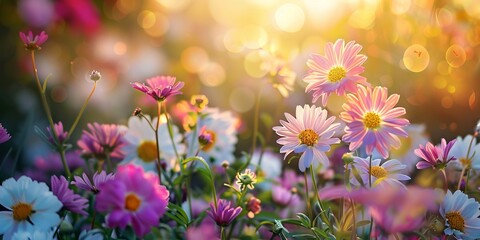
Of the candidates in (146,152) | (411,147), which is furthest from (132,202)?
(411,147)

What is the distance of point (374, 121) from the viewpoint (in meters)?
0.73

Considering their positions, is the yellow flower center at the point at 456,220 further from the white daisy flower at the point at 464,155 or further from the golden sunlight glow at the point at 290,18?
the golden sunlight glow at the point at 290,18

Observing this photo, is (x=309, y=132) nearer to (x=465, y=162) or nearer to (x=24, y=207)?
(x=465, y=162)

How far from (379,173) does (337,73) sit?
13 cm

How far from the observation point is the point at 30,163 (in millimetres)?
2008

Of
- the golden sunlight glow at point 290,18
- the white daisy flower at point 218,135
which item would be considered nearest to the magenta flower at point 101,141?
the white daisy flower at point 218,135

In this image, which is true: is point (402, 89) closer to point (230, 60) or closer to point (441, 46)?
point (441, 46)

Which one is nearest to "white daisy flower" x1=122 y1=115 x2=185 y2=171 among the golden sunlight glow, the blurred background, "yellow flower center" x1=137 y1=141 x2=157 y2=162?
"yellow flower center" x1=137 y1=141 x2=157 y2=162

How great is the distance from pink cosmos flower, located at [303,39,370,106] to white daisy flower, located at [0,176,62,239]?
1.13 feet

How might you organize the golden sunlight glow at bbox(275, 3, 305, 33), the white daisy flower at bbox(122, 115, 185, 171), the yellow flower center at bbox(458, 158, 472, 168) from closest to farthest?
the yellow flower center at bbox(458, 158, 472, 168)
the white daisy flower at bbox(122, 115, 185, 171)
the golden sunlight glow at bbox(275, 3, 305, 33)

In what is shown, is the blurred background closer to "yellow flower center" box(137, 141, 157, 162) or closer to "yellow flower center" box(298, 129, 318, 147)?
"yellow flower center" box(137, 141, 157, 162)

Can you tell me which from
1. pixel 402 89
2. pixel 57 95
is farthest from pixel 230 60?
pixel 402 89

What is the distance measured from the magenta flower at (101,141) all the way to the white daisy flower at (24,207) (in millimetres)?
201

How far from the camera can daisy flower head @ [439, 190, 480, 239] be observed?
791 mm
